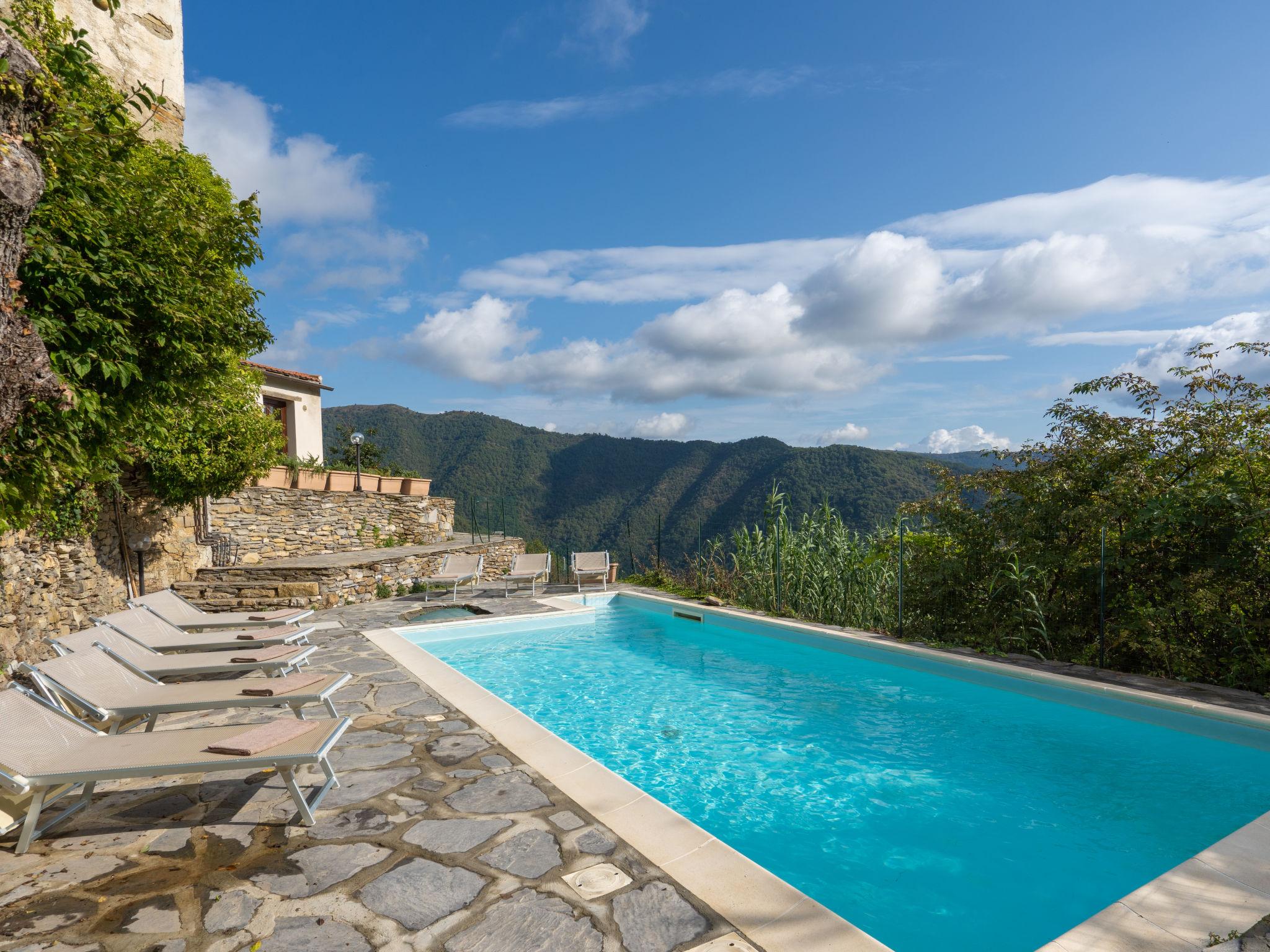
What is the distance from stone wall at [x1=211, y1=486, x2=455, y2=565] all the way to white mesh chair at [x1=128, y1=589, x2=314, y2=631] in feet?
21.9

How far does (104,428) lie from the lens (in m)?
3.84

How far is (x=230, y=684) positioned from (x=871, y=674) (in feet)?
16.7

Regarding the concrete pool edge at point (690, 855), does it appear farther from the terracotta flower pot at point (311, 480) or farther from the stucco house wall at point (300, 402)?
the stucco house wall at point (300, 402)

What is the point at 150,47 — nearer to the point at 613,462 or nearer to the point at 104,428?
the point at 104,428

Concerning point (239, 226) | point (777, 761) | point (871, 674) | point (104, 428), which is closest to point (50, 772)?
point (104, 428)

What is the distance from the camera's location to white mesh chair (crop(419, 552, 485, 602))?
10.3 meters

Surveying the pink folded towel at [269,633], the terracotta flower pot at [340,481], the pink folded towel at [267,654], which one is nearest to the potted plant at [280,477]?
the terracotta flower pot at [340,481]

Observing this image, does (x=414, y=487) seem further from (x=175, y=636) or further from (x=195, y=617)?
(x=175, y=636)

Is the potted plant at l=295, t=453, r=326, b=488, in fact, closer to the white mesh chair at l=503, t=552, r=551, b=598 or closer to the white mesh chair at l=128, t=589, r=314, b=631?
the white mesh chair at l=503, t=552, r=551, b=598

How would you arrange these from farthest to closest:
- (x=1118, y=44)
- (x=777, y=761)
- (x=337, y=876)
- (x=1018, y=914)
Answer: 1. (x=1118, y=44)
2. (x=777, y=761)
3. (x=1018, y=914)
4. (x=337, y=876)

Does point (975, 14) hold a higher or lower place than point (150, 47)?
lower

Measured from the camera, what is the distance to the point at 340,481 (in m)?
15.1

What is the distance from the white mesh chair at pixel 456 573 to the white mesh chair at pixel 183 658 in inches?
213

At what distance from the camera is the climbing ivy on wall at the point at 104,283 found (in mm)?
3299
